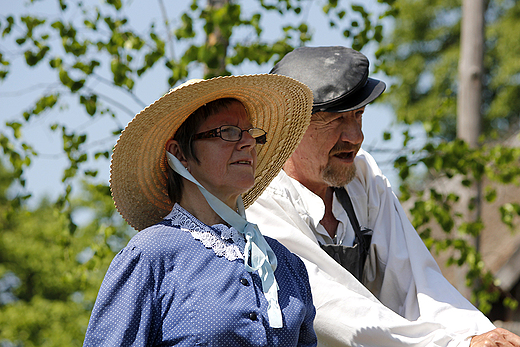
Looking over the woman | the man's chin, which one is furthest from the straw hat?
the man's chin

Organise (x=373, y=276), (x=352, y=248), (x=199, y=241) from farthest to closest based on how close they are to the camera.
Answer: (x=373, y=276)
(x=352, y=248)
(x=199, y=241)

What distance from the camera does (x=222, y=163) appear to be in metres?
2.13

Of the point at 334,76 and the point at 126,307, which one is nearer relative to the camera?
the point at 126,307

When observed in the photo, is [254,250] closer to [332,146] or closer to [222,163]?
[222,163]

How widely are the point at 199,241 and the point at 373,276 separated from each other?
132 cm

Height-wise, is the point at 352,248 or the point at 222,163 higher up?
the point at 222,163

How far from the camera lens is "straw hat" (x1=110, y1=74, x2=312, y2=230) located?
2.14m

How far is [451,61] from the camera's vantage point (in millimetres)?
18984

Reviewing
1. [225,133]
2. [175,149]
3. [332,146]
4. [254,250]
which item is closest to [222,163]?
[225,133]

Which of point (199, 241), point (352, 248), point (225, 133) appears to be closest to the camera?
point (199, 241)

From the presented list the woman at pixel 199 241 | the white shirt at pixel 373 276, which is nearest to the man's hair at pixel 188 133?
the woman at pixel 199 241

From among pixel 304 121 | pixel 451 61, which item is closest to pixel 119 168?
pixel 304 121

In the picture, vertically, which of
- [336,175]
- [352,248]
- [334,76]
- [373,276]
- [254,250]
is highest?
[334,76]

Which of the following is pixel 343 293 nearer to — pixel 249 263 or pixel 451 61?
pixel 249 263
